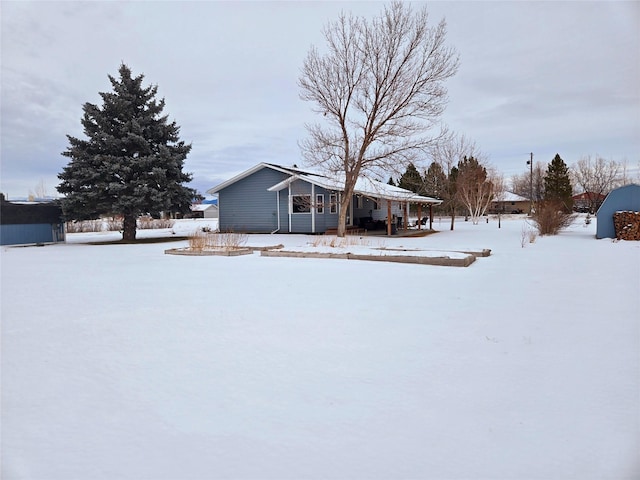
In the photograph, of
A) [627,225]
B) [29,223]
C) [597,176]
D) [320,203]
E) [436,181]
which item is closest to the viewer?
[627,225]

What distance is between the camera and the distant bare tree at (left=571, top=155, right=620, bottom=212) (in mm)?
44719

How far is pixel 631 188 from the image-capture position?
16.5 metres

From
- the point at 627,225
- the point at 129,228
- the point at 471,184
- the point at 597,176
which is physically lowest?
the point at 627,225

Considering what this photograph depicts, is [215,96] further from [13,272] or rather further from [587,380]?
[587,380]

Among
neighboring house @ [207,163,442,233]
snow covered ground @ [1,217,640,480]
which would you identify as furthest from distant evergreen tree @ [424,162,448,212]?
snow covered ground @ [1,217,640,480]

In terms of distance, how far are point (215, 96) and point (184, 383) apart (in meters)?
16.2

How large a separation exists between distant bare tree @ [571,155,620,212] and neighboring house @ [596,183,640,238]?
31.2 m

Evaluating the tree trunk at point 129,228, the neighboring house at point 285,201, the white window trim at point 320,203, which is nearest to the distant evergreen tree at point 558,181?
the neighboring house at point 285,201

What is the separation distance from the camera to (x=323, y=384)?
130 inches

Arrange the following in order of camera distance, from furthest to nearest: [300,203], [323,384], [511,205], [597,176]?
[511,205] → [597,176] → [300,203] → [323,384]

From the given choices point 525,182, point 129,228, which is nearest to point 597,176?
point 525,182

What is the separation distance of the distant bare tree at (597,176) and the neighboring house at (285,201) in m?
31.0

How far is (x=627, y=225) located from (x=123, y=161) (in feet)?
70.0

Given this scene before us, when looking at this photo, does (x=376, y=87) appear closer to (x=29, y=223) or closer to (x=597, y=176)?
(x=29, y=223)
